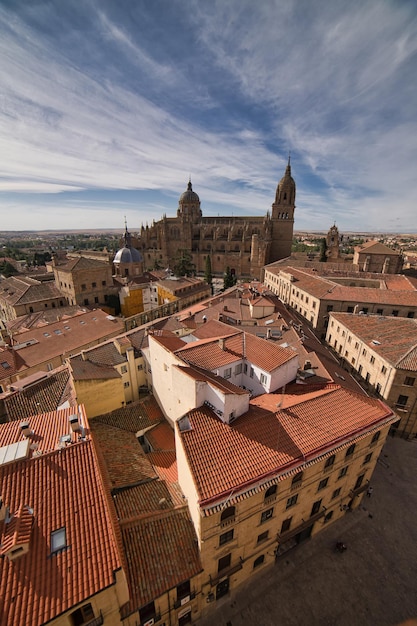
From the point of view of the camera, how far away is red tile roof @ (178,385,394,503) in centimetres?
1368

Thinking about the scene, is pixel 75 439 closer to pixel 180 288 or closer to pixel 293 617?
pixel 293 617

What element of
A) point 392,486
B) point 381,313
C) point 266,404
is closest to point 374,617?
point 392,486

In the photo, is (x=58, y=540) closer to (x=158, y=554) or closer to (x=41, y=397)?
(x=158, y=554)

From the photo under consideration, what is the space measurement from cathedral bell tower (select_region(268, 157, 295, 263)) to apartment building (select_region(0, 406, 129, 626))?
89.3 m

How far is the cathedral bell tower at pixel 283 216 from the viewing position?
286 ft

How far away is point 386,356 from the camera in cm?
2730

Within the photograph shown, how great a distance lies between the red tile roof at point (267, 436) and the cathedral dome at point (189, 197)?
102398mm

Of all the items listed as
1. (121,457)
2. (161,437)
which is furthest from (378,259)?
(121,457)

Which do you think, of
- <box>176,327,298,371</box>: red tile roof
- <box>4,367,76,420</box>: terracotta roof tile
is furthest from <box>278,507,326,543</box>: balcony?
<box>4,367,76,420</box>: terracotta roof tile

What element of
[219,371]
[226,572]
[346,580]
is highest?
[219,371]

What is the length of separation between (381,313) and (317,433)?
33972 mm

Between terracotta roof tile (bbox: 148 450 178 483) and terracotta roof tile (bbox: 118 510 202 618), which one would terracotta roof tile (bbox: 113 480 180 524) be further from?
terracotta roof tile (bbox: 148 450 178 483)

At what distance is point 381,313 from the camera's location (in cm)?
4222

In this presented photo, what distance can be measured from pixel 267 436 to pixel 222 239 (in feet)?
296
